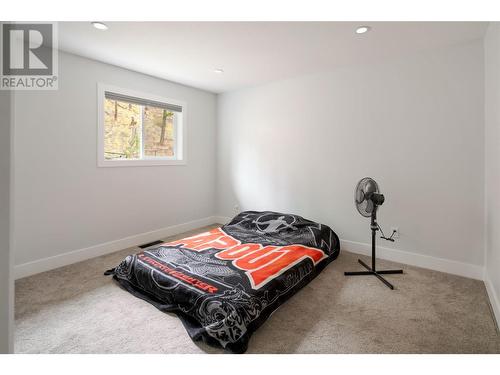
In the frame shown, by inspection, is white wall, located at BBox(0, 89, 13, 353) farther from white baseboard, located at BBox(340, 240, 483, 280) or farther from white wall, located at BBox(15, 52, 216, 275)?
white baseboard, located at BBox(340, 240, 483, 280)

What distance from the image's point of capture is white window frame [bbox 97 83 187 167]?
10.6 ft

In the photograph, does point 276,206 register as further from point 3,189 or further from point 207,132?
point 3,189

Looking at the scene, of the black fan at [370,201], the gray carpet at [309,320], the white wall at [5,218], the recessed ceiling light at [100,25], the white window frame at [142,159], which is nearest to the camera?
the white wall at [5,218]

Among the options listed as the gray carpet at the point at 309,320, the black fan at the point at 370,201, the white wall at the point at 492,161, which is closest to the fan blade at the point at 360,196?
the black fan at the point at 370,201

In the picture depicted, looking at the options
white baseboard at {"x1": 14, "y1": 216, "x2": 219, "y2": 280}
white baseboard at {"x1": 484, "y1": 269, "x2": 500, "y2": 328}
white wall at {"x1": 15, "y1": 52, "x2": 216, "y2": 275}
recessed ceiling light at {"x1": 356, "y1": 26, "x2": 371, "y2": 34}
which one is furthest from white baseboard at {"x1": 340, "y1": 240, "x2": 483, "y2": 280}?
white wall at {"x1": 15, "y1": 52, "x2": 216, "y2": 275}

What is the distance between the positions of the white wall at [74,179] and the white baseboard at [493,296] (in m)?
3.84

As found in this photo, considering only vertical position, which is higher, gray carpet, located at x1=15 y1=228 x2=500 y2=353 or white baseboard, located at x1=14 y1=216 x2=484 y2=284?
white baseboard, located at x1=14 y1=216 x2=484 y2=284

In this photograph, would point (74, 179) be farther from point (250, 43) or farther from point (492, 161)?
point (492, 161)

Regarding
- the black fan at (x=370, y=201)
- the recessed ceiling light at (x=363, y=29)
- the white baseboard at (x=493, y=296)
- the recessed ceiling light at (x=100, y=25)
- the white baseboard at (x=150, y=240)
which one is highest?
the recessed ceiling light at (x=363, y=29)

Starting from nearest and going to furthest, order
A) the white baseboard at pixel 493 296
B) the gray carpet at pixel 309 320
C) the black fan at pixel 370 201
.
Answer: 1. the gray carpet at pixel 309 320
2. the white baseboard at pixel 493 296
3. the black fan at pixel 370 201

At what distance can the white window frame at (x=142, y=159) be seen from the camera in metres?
3.22

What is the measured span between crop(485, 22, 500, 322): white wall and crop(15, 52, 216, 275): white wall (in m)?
3.77

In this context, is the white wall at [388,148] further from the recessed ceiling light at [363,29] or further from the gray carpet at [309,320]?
the recessed ceiling light at [363,29]
